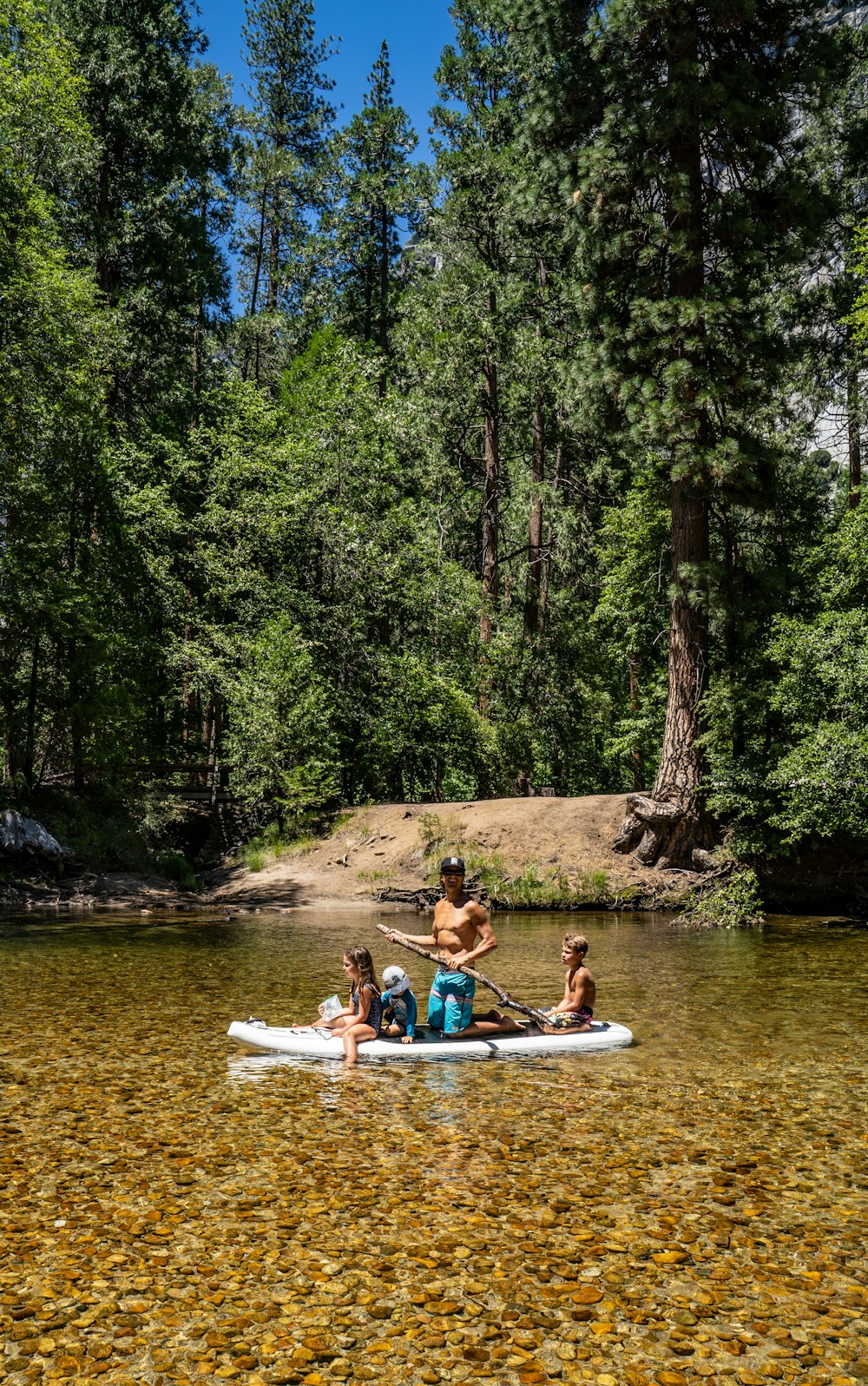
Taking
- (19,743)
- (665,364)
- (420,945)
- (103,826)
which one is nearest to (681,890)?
(665,364)

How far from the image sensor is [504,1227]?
17.0 ft

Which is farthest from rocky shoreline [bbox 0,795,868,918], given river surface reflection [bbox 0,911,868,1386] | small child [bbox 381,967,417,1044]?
small child [bbox 381,967,417,1044]

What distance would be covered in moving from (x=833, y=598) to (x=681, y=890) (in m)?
6.13

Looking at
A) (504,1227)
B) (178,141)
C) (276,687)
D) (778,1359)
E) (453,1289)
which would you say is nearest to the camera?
(778,1359)

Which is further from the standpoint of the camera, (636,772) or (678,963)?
(636,772)

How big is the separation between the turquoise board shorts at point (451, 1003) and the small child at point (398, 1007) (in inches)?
10.3

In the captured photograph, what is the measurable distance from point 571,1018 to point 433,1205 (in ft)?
13.5

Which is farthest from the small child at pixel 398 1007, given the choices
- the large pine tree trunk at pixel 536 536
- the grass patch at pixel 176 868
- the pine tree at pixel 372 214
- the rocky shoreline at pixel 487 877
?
the pine tree at pixel 372 214

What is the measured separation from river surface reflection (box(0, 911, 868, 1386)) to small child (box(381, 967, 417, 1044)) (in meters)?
0.44

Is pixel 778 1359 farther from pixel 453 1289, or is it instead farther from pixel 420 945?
pixel 420 945

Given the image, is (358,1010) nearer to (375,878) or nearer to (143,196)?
(375,878)

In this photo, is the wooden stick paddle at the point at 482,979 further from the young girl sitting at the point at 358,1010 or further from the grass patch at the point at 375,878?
the grass patch at the point at 375,878

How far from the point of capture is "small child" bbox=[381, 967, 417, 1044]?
9078 mm

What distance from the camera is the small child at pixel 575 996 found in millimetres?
9367
